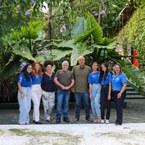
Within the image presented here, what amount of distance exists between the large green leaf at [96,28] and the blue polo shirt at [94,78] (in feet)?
6.46

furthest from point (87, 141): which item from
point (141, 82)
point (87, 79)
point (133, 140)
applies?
point (141, 82)

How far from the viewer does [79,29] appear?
1046cm

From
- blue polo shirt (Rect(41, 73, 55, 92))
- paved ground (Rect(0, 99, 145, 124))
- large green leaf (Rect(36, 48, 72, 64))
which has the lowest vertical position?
paved ground (Rect(0, 99, 145, 124))

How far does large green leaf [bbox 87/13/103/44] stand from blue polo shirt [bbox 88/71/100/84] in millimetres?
1968

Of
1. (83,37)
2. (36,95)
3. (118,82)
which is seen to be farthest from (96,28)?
(36,95)

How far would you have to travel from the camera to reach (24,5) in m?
5.13

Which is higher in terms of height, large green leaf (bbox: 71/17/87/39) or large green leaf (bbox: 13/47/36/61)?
large green leaf (bbox: 71/17/87/39)

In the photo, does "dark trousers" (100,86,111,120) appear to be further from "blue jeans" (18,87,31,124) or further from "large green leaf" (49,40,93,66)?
"blue jeans" (18,87,31,124)

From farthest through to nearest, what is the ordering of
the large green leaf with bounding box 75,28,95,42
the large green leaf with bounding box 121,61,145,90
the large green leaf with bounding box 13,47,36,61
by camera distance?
the large green leaf with bounding box 121,61,145,90 < the large green leaf with bounding box 75,28,95,42 < the large green leaf with bounding box 13,47,36,61

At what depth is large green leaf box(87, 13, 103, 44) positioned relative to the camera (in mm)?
9305

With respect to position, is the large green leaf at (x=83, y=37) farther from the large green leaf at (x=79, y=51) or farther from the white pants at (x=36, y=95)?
the white pants at (x=36, y=95)

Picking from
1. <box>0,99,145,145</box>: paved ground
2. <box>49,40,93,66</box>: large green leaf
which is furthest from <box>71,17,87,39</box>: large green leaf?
<box>0,99,145,145</box>: paved ground

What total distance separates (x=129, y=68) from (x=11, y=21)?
5.07m

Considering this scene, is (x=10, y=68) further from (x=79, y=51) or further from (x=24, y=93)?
(x=24, y=93)
